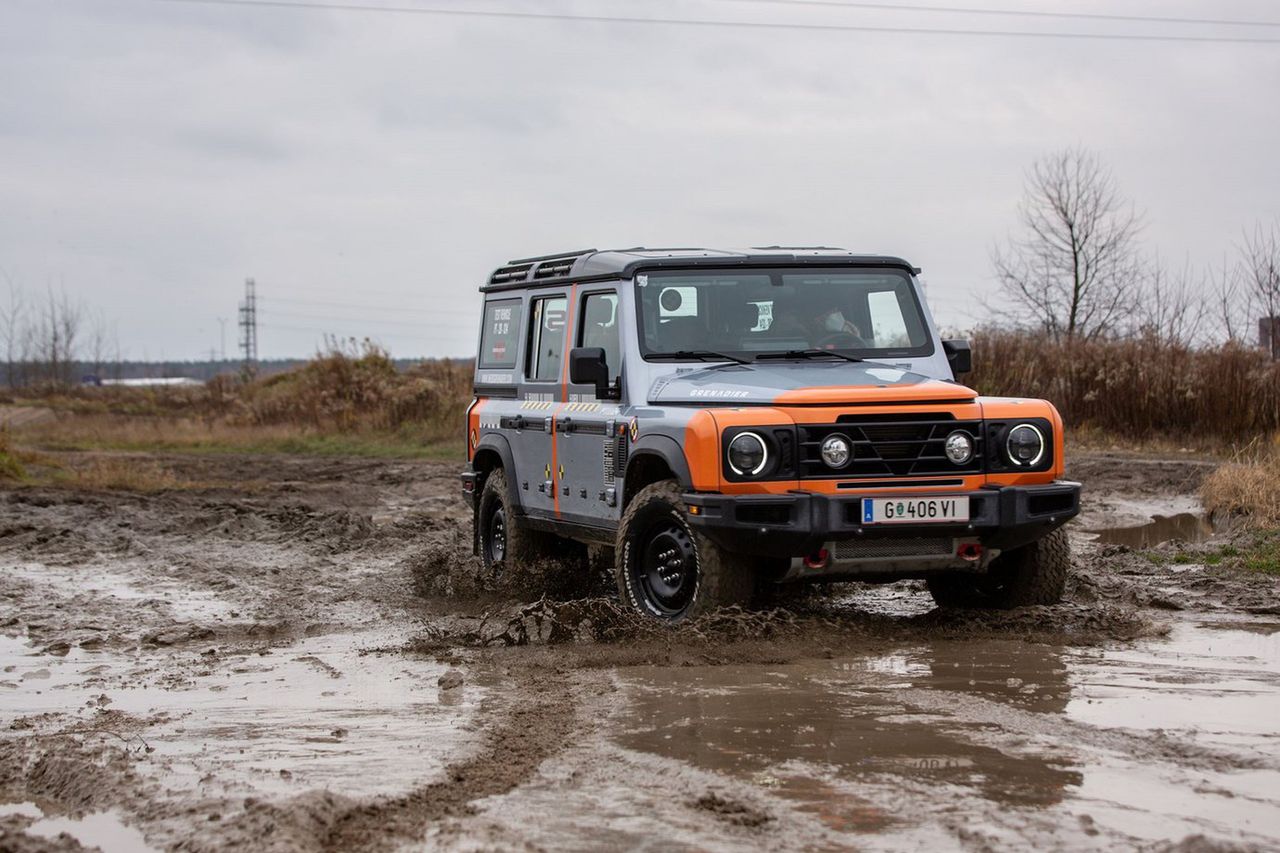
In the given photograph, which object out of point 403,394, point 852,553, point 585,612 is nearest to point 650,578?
point 585,612

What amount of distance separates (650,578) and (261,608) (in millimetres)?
3036

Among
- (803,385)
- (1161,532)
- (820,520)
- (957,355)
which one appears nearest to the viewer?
(820,520)

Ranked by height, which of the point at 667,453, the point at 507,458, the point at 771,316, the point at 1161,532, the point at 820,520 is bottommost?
the point at 1161,532

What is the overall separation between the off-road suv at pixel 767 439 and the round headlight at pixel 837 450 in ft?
0.03

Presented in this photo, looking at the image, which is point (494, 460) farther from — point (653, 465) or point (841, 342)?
point (841, 342)

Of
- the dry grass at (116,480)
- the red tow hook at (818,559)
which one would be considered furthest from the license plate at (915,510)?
the dry grass at (116,480)

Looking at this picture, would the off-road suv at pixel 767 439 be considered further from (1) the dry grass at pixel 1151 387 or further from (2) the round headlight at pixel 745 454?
(1) the dry grass at pixel 1151 387

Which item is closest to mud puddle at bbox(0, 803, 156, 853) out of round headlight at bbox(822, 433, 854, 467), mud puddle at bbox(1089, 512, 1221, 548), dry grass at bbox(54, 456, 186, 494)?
round headlight at bbox(822, 433, 854, 467)

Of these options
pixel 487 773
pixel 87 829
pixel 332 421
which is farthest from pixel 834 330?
pixel 332 421

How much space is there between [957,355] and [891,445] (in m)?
1.64

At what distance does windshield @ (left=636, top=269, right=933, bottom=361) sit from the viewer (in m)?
8.52

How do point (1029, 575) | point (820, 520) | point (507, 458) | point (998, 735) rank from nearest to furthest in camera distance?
point (998, 735)
point (820, 520)
point (1029, 575)
point (507, 458)

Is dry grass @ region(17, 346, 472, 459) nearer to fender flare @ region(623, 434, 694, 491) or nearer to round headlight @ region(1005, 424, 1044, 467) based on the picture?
fender flare @ region(623, 434, 694, 491)

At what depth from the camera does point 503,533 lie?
10.4 meters
